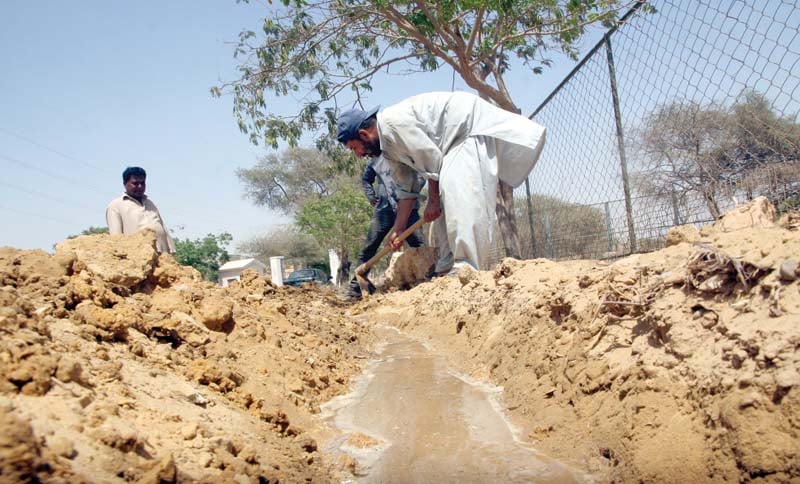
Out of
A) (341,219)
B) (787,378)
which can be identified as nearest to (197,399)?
(787,378)

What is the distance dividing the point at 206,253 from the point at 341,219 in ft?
38.8

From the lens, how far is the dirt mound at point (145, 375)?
1484mm

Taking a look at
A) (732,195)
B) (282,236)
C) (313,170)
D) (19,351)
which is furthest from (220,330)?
(282,236)

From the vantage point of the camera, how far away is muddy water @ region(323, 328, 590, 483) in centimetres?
198

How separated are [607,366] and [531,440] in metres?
0.39

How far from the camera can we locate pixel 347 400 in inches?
121

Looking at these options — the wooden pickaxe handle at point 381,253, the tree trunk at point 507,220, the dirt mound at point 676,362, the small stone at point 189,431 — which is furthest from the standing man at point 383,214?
the small stone at point 189,431

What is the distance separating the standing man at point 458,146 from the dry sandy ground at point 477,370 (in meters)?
1.25

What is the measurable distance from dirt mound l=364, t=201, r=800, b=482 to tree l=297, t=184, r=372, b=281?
16.4 m

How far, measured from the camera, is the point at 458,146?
4832 millimetres

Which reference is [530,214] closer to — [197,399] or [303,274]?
[197,399]

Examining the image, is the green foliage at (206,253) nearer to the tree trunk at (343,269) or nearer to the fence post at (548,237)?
the tree trunk at (343,269)

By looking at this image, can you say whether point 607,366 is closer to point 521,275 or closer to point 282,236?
point 521,275

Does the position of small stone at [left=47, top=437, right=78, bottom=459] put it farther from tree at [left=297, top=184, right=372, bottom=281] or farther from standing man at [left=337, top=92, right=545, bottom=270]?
tree at [left=297, top=184, right=372, bottom=281]
